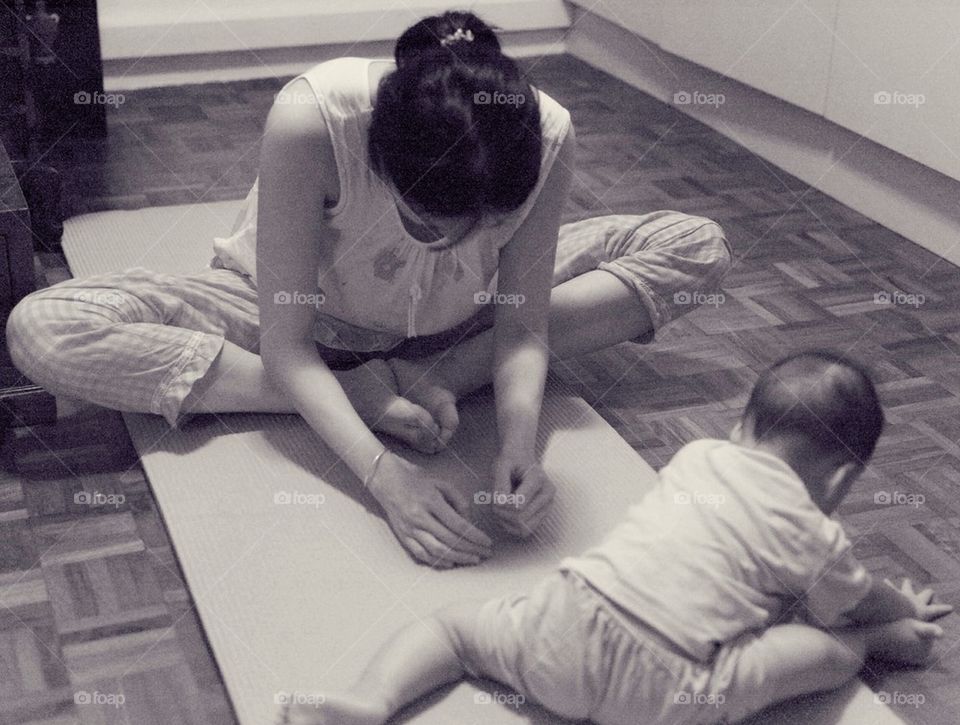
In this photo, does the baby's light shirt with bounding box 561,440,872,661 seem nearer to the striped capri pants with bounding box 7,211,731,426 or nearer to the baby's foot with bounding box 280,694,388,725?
the baby's foot with bounding box 280,694,388,725

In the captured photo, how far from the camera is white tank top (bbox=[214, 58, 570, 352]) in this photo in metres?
1.21

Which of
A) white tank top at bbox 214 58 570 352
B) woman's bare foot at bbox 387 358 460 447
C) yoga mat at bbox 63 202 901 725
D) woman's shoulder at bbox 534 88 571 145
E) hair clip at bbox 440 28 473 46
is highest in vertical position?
hair clip at bbox 440 28 473 46

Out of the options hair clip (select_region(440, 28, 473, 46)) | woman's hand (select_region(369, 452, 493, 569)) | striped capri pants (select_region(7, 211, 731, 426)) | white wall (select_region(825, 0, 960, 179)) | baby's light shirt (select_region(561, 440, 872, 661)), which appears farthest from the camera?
white wall (select_region(825, 0, 960, 179))

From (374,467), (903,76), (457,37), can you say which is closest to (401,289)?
(374,467)

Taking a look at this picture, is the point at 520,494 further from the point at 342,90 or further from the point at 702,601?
the point at 342,90

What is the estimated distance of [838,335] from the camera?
5.69 ft

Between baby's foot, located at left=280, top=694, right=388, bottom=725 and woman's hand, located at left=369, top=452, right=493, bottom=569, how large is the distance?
0.23 m

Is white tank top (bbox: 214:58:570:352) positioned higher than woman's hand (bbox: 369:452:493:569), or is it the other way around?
white tank top (bbox: 214:58:570:352)

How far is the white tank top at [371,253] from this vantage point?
3.97ft

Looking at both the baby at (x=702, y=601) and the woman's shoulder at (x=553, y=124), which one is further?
the woman's shoulder at (x=553, y=124)

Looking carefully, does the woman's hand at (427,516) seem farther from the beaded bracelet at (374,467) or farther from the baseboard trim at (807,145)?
the baseboard trim at (807,145)

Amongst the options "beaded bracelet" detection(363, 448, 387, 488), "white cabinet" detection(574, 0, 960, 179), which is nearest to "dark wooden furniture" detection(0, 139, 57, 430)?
"beaded bracelet" detection(363, 448, 387, 488)

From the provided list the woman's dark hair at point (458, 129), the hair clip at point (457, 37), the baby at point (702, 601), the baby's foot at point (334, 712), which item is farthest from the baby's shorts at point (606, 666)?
the hair clip at point (457, 37)

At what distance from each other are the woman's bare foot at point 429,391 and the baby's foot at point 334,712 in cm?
42
